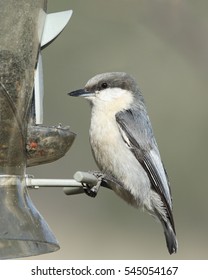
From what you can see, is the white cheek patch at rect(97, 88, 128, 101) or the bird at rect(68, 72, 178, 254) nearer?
the bird at rect(68, 72, 178, 254)

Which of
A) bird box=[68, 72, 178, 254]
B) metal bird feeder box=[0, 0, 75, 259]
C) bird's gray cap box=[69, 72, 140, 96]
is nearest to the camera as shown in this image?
metal bird feeder box=[0, 0, 75, 259]

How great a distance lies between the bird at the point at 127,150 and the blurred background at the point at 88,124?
1822 mm

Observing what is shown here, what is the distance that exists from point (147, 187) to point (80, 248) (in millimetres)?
2446

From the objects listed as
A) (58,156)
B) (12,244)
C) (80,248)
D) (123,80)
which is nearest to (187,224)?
(80,248)

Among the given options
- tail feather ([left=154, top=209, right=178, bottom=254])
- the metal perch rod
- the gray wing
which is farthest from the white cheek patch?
the metal perch rod

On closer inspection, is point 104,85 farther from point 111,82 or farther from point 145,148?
point 145,148

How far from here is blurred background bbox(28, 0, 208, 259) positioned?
7523 millimetres

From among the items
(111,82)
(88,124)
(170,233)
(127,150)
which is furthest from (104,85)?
(88,124)

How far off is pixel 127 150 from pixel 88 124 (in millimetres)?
2603

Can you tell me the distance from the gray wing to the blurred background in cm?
195

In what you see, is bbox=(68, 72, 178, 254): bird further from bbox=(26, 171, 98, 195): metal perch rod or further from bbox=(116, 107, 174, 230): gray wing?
bbox=(26, 171, 98, 195): metal perch rod

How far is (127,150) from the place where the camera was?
17.0ft

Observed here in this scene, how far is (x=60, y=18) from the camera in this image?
187 inches

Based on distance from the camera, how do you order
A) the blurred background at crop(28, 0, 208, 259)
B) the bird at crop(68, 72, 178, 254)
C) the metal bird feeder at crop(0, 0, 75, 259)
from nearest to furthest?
the metal bird feeder at crop(0, 0, 75, 259), the bird at crop(68, 72, 178, 254), the blurred background at crop(28, 0, 208, 259)
